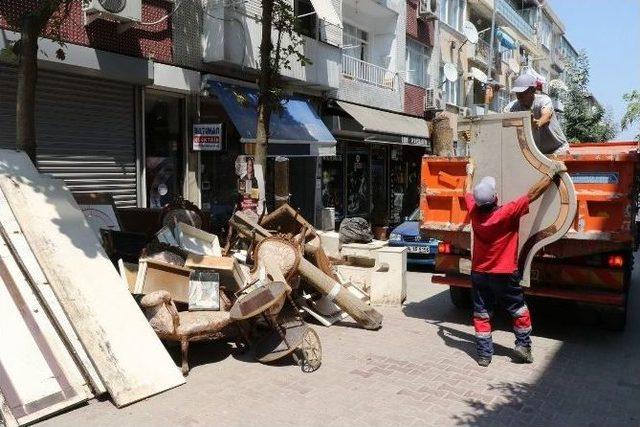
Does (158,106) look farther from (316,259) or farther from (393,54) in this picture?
(393,54)

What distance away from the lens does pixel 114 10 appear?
8406mm

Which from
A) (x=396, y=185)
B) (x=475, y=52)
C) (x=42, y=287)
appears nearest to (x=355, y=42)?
(x=396, y=185)

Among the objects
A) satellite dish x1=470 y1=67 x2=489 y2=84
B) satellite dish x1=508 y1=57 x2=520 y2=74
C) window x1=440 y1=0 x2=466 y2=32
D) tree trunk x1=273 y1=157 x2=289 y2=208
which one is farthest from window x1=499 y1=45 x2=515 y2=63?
tree trunk x1=273 y1=157 x2=289 y2=208

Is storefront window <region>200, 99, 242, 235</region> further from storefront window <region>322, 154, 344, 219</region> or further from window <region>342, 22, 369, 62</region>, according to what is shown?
window <region>342, 22, 369, 62</region>

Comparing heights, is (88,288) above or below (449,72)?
below

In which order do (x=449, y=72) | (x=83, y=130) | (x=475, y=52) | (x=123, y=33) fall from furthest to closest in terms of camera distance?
(x=475, y=52)
(x=449, y=72)
(x=123, y=33)
(x=83, y=130)

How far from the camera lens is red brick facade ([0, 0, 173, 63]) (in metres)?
7.91

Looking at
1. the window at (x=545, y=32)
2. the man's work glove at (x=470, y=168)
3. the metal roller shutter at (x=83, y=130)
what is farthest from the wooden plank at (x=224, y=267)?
the window at (x=545, y=32)

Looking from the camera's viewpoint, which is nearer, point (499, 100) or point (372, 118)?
point (372, 118)

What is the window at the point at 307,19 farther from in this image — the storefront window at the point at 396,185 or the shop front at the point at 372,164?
the storefront window at the point at 396,185

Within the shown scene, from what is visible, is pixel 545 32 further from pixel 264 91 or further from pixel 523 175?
pixel 523 175

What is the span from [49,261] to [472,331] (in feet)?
15.3

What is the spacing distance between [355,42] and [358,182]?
4383 millimetres

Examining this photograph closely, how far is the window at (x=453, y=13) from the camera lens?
2283 cm
